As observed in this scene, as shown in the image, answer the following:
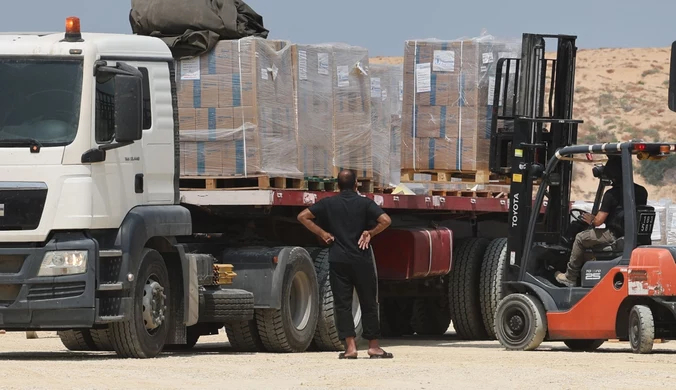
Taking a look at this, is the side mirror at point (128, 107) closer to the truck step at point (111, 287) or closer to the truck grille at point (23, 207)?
the truck grille at point (23, 207)

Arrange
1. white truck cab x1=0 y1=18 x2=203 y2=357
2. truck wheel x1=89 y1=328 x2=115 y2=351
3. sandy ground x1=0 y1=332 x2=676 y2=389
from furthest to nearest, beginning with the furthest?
truck wheel x1=89 y1=328 x2=115 y2=351 → white truck cab x1=0 y1=18 x2=203 y2=357 → sandy ground x1=0 y1=332 x2=676 y2=389

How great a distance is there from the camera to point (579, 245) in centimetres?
1434

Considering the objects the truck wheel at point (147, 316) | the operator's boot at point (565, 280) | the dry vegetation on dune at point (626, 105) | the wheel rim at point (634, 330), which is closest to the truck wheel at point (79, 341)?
the truck wheel at point (147, 316)

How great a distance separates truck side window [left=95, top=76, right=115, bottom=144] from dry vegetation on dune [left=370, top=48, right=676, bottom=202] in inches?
1818

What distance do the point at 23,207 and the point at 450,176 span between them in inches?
243

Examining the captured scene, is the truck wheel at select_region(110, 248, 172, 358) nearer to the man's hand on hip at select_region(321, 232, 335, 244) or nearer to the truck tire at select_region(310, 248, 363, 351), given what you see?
the man's hand on hip at select_region(321, 232, 335, 244)

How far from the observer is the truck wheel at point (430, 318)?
19.1 metres

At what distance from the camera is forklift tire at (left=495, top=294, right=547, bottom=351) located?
564 inches

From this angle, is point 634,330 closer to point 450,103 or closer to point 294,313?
point 294,313

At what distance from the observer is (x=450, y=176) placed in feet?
54.6

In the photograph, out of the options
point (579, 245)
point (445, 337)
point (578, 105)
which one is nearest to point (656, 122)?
point (578, 105)

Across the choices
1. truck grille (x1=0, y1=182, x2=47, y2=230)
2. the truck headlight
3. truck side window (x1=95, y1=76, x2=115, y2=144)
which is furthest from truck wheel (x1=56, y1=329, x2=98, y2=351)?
truck side window (x1=95, y1=76, x2=115, y2=144)

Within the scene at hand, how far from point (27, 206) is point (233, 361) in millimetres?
2123

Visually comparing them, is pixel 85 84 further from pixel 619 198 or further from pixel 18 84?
pixel 619 198
